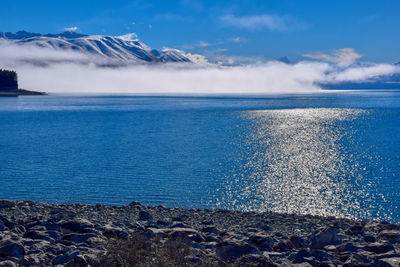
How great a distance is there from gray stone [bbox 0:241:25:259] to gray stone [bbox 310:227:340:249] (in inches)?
342

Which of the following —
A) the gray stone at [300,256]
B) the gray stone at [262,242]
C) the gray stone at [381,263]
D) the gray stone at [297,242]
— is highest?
the gray stone at [381,263]

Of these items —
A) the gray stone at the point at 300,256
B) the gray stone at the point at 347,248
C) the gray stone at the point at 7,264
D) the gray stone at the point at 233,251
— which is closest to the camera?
the gray stone at the point at 7,264

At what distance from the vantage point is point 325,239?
12.1 m

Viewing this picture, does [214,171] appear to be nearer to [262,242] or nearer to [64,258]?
[262,242]

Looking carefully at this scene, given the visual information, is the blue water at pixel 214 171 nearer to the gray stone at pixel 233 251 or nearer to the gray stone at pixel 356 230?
the gray stone at pixel 356 230

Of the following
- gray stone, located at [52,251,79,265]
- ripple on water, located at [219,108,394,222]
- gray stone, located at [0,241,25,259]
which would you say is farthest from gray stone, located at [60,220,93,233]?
ripple on water, located at [219,108,394,222]

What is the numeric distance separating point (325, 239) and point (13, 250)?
9.38 metres

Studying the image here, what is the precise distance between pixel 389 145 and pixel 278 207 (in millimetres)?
32080

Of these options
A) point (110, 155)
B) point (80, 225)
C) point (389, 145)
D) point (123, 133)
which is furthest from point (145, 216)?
point (123, 133)

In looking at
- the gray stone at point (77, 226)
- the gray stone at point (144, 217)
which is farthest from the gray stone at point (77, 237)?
the gray stone at point (144, 217)

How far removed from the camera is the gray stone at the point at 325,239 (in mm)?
12016

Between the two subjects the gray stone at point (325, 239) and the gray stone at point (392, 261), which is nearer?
the gray stone at point (392, 261)

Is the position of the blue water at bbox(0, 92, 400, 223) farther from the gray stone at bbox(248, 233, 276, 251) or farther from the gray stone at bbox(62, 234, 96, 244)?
the gray stone at bbox(62, 234, 96, 244)

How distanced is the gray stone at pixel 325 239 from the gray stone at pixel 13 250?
8.68 m
